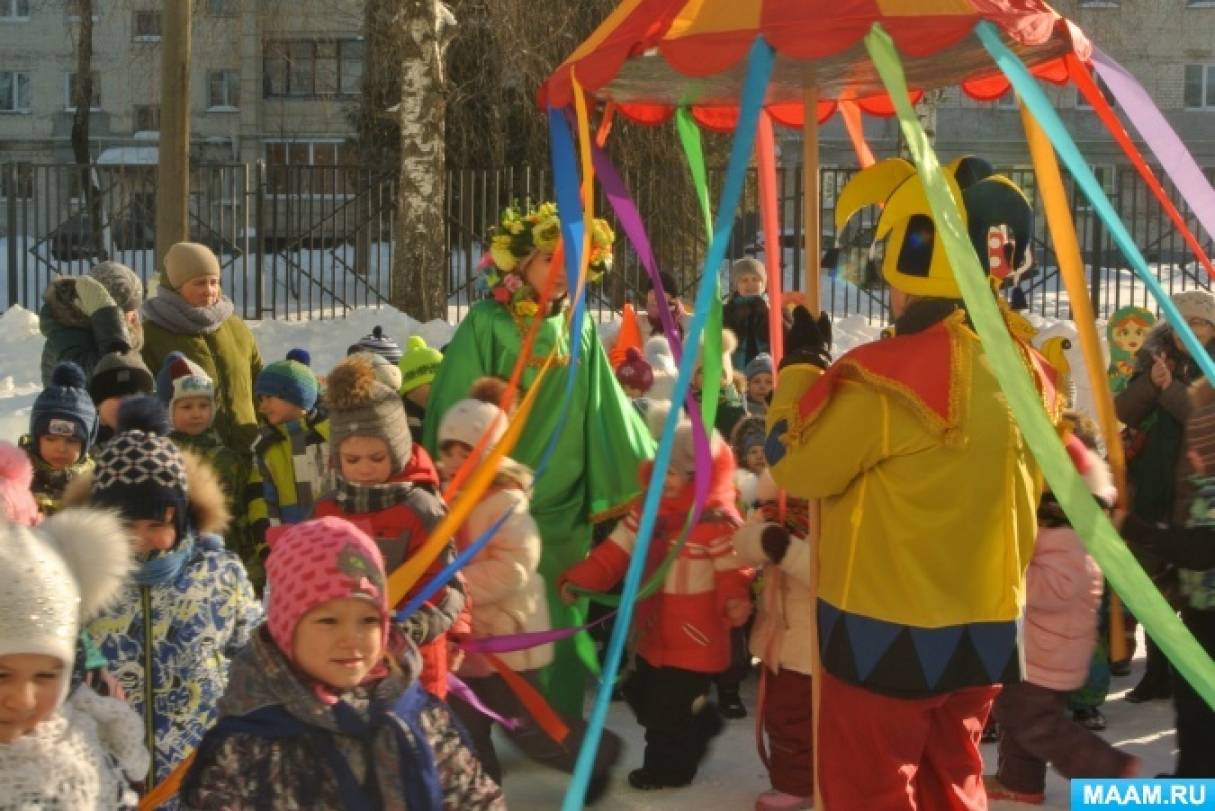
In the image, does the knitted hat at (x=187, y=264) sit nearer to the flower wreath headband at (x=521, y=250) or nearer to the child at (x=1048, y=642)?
the flower wreath headband at (x=521, y=250)

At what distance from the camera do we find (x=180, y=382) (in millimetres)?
6301

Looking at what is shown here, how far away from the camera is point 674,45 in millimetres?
4059

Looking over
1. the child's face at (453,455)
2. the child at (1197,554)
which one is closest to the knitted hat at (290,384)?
the child's face at (453,455)

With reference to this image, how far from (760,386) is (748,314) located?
1.94 m

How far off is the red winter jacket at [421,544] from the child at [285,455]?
1590mm

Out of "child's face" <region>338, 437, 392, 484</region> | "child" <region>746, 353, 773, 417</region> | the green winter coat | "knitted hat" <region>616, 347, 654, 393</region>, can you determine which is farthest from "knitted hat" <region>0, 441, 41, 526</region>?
"child" <region>746, 353, 773, 417</region>

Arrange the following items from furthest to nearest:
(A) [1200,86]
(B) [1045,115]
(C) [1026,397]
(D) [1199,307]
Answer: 1. (A) [1200,86]
2. (D) [1199,307]
3. (B) [1045,115]
4. (C) [1026,397]

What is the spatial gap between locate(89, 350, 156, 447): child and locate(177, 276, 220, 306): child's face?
613 millimetres

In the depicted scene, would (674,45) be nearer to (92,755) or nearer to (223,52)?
(92,755)

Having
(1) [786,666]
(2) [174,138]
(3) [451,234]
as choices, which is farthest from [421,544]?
(3) [451,234]

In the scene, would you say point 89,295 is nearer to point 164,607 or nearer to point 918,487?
point 164,607

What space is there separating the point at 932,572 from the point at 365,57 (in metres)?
24.3

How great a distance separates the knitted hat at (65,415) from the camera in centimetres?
543

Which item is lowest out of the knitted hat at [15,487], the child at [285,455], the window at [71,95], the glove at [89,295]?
the child at [285,455]
